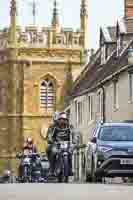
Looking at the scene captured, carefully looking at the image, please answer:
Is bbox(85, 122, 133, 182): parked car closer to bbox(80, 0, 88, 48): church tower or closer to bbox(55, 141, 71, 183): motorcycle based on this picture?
bbox(55, 141, 71, 183): motorcycle

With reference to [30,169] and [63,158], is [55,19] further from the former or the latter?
[63,158]

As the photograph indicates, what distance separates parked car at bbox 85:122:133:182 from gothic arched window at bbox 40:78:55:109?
59.2 meters

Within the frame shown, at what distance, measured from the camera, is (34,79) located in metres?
80.4

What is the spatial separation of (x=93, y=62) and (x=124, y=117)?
58.0 feet

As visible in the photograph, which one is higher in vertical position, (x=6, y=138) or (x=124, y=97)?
(x=124, y=97)

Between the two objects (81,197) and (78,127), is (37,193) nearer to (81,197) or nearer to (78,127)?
(81,197)

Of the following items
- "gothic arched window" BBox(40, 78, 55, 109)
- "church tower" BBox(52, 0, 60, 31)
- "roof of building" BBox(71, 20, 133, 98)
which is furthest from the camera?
"church tower" BBox(52, 0, 60, 31)

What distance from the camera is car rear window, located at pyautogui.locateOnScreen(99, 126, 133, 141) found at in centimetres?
2122

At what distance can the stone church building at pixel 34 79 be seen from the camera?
262 ft

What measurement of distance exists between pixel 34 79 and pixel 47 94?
1.92 m

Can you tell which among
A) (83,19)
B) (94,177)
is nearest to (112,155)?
(94,177)

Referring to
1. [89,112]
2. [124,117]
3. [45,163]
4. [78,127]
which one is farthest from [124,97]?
[78,127]

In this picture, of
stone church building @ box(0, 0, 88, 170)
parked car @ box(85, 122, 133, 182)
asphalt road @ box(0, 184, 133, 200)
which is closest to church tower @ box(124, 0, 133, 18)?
parked car @ box(85, 122, 133, 182)

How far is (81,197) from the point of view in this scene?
13.9 m
